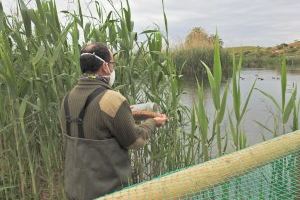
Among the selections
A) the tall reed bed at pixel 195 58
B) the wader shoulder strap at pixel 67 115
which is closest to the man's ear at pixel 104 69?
the wader shoulder strap at pixel 67 115

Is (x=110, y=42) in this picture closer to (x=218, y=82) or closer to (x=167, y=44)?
(x=167, y=44)

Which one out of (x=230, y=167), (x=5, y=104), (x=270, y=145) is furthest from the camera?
(x=5, y=104)

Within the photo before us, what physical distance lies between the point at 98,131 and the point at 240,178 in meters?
1.00

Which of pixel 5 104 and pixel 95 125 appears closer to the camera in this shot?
pixel 95 125

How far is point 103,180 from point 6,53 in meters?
1.22

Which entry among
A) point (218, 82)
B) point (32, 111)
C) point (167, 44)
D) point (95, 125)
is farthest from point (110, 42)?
point (95, 125)

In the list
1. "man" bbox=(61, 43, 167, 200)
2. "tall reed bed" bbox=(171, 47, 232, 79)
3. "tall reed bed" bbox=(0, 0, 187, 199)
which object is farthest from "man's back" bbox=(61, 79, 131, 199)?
"tall reed bed" bbox=(171, 47, 232, 79)

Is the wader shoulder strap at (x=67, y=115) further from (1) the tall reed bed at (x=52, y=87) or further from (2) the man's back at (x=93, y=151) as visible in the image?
(1) the tall reed bed at (x=52, y=87)

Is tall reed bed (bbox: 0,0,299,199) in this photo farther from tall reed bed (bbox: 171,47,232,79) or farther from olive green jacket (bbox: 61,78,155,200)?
tall reed bed (bbox: 171,47,232,79)

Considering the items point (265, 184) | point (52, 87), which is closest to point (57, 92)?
point (52, 87)

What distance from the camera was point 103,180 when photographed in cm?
237

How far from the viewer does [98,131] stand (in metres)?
2.32

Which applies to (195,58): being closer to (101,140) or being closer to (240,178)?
(101,140)

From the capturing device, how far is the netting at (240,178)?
123cm
